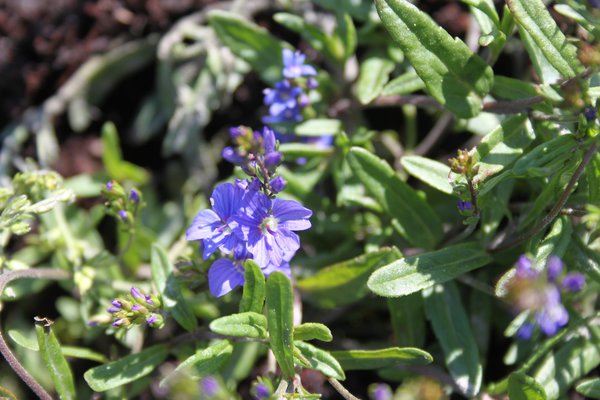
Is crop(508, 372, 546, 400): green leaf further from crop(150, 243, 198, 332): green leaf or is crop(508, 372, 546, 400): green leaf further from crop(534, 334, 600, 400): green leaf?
crop(150, 243, 198, 332): green leaf

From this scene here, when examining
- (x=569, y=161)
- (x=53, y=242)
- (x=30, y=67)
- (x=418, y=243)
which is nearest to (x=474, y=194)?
(x=569, y=161)

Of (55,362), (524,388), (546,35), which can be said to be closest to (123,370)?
(55,362)

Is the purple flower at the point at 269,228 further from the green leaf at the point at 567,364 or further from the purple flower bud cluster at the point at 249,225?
the green leaf at the point at 567,364

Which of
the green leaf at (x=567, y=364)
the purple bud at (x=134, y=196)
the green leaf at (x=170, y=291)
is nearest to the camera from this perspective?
the green leaf at (x=170, y=291)

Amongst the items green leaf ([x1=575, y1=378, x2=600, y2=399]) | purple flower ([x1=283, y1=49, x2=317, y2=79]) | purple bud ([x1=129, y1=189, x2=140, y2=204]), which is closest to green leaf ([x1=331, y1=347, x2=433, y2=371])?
green leaf ([x1=575, y1=378, x2=600, y2=399])

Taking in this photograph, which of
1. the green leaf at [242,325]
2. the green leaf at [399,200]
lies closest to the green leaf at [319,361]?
the green leaf at [242,325]

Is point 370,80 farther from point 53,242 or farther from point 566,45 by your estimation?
point 53,242

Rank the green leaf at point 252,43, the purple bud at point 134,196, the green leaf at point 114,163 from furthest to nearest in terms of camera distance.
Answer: the green leaf at point 114,163
the green leaf at point 252,43
the purple bud at point 134,196
